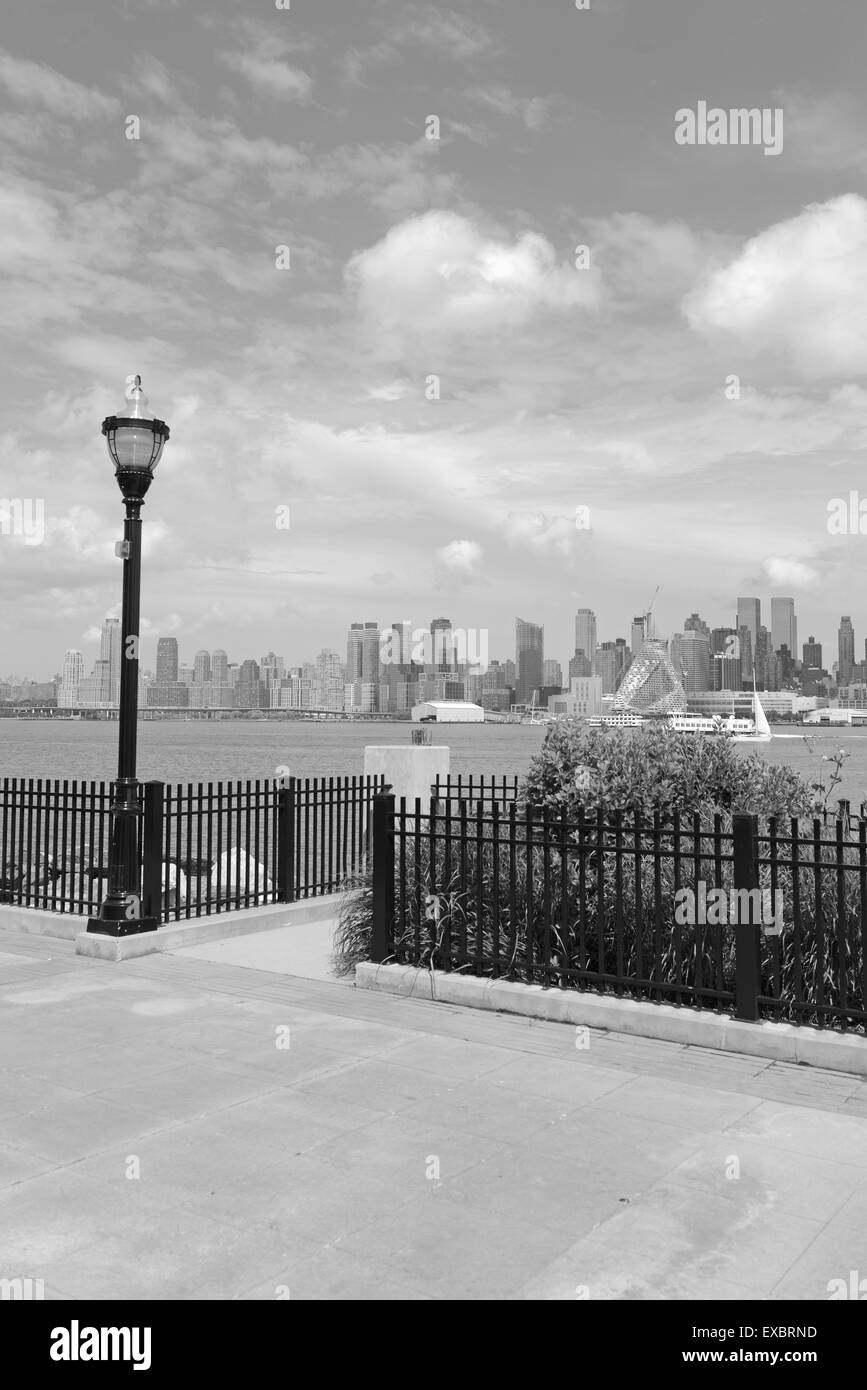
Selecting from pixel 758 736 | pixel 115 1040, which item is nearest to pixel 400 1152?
pixel 115 1040

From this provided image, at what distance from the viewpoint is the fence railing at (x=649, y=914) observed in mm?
7328

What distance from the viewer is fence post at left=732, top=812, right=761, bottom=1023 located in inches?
288

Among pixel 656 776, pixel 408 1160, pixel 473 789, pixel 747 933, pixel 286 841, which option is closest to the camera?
pixel 408 1160

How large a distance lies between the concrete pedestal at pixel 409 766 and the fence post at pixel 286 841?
237 cm

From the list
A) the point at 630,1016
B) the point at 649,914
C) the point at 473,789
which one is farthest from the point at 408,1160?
the point at 473,789

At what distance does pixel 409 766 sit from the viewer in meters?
14.5

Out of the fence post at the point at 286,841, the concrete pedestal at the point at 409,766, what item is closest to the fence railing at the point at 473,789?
the concrete pedestal at the point at 409,766

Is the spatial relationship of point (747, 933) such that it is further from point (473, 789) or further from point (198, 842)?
point (198, 842)

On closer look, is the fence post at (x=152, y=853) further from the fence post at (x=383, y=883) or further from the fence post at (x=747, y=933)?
the fence post at (x=747, y=933)

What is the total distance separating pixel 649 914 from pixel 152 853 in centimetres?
489

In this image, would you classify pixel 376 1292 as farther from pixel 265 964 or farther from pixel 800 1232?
pixel 265 964

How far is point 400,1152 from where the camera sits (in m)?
5.48
